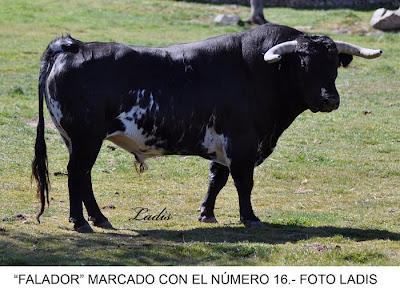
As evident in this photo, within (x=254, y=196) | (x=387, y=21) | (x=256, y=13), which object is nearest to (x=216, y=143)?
(x=254, y=196)

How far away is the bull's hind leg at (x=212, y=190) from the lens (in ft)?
47.3

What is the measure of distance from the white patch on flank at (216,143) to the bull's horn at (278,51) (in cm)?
118

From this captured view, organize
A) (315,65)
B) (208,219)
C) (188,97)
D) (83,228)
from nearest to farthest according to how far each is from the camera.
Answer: (83,228)
(188,97)
(315,65)
(208,219)

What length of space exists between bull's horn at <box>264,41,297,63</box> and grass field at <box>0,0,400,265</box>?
7.21 feet

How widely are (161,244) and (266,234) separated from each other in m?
1.69

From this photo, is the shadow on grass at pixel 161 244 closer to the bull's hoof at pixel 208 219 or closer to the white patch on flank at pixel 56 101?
the bull's hoof at pixel 208 219

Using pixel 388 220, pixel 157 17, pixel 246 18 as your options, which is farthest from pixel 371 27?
pixel 388 220

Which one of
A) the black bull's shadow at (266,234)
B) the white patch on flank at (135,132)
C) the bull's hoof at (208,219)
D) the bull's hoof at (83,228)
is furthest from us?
the bull's hoof at (208,219)

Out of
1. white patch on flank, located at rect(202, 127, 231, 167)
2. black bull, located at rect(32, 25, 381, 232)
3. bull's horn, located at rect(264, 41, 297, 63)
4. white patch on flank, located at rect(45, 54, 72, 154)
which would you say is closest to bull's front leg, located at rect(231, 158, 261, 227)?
black bull, located at rect(32, 25, 381, 232)

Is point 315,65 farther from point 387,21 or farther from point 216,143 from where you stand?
point 387,21

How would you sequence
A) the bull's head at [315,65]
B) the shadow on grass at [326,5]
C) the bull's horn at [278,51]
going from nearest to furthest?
the bull's horn at [278,51]
the bull's head at [315,65]
the shadow on grass at [326,5]

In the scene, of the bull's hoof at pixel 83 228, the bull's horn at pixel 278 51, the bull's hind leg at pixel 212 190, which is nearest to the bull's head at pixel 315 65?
the bull's horn at pixel 278 51

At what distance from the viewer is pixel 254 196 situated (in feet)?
54.3

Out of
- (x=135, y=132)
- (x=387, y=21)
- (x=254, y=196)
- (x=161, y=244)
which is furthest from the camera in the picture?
(x=387, y=21)
